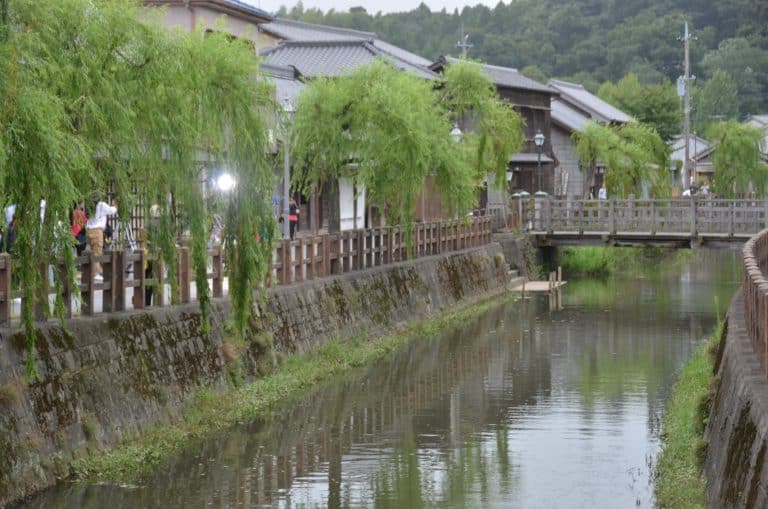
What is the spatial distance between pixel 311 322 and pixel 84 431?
9676 millimetres

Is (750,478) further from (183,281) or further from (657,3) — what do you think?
(657,3)

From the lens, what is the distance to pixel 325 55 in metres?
47.3

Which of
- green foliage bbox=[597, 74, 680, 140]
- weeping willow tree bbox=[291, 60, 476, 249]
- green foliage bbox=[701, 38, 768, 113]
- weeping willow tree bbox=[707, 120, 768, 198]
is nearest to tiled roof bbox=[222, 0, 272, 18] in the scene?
weeping willow tree bbox=[291, 60, 476, 249]

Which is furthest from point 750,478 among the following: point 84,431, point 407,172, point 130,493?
point 407,172

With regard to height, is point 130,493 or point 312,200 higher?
point 312,200

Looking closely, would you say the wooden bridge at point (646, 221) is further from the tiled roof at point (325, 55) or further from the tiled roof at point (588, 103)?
the tiled roof at point (588, 103)

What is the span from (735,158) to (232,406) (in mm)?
47977

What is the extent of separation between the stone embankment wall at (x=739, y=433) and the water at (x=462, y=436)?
51.3 inches

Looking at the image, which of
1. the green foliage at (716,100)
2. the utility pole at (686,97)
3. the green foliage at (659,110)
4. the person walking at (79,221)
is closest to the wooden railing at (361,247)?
the person walking at (79,221)

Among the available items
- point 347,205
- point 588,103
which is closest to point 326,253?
point 347,205

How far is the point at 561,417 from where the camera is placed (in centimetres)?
2067

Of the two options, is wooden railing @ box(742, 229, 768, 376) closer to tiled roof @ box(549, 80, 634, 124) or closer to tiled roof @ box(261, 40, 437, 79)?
tiled roof @ box(261, 40, 437, 79)

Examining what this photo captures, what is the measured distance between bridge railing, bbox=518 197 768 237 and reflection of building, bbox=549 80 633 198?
14.7 metres

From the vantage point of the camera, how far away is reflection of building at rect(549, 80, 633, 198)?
64188mm
